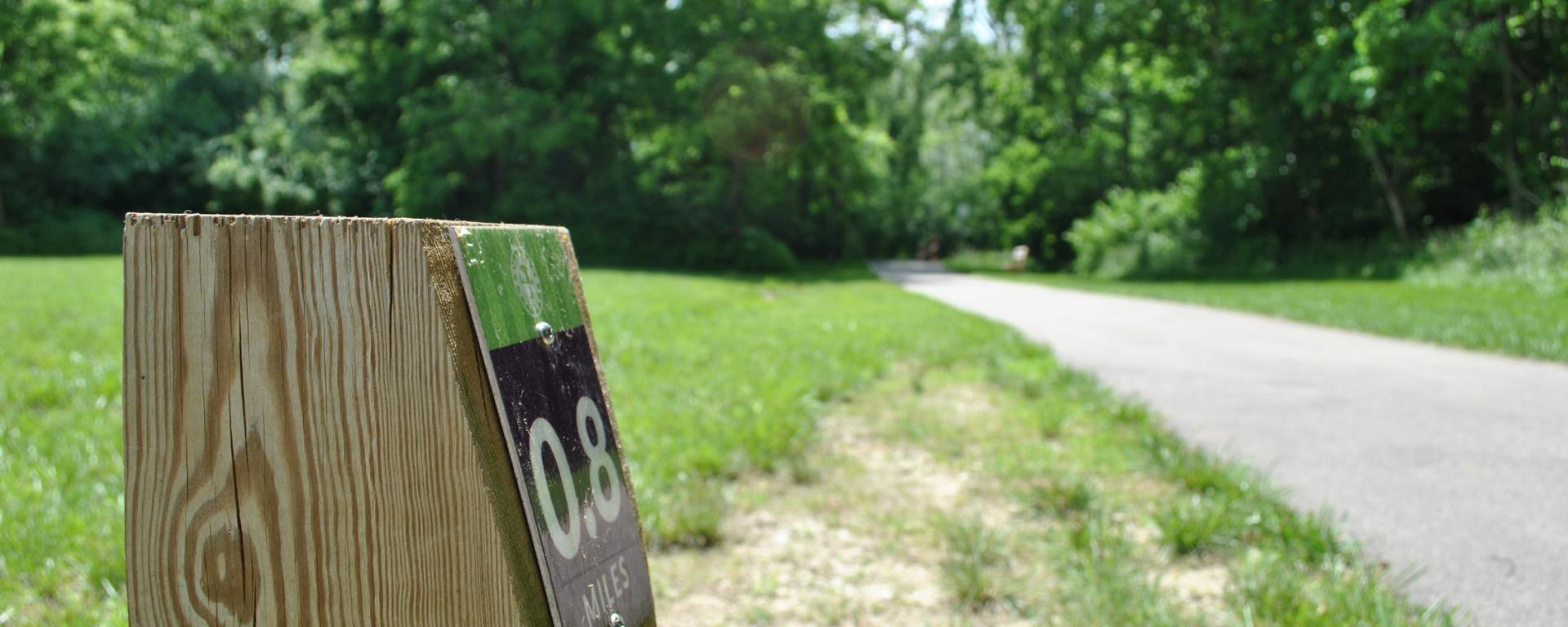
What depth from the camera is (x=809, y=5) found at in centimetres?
2678

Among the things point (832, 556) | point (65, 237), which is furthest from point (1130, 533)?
point (65, 237)

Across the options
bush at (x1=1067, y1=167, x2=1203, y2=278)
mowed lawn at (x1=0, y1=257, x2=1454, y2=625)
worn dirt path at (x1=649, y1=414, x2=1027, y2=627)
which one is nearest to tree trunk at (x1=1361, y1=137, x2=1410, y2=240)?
bush at (x1=1067, y1=167, x2=1203, y2=278)

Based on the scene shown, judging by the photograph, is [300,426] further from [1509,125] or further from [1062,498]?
[1509,125]

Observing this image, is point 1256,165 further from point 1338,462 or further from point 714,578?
point 714,578

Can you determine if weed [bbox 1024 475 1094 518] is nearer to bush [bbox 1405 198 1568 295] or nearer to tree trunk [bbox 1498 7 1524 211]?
bush [bbox 1405 198 1568 295]

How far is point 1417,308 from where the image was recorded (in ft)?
34.4

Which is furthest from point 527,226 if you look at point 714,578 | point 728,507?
point 728,507

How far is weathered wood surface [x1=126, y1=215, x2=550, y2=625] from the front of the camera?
3.82 ft

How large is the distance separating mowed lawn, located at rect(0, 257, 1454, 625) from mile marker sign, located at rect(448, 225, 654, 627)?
119 centimetres

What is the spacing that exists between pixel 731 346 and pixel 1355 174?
1817 cm

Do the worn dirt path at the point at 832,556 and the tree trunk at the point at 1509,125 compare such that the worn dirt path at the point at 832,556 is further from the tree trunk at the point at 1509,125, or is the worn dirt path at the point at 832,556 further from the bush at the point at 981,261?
the bush at the point at 981,261

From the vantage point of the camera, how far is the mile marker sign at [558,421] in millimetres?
1267

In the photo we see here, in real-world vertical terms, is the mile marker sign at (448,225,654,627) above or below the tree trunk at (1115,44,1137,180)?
below

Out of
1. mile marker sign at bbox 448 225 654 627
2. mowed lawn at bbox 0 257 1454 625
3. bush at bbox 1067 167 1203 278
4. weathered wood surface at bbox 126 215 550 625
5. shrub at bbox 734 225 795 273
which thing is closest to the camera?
weathered wood surface at bbox 126 215 550 625
